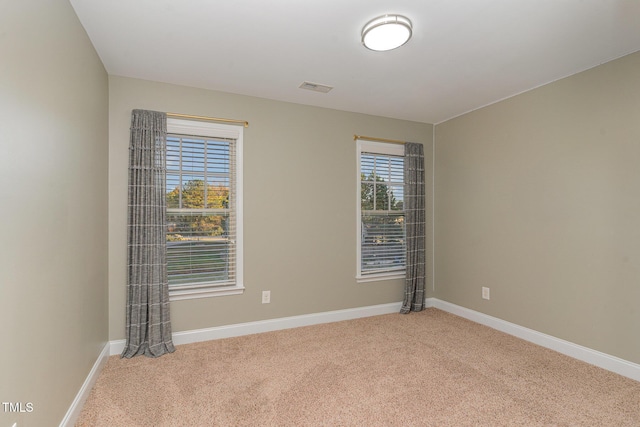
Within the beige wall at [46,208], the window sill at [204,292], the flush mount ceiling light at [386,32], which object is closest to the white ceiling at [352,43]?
the flush mount ceiling light at [386,32]

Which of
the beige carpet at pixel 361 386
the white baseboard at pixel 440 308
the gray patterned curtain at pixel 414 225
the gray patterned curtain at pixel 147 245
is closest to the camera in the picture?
the beige carpet at pixel 361 386

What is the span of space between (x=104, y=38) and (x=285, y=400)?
114 inches

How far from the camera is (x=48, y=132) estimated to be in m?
1.66

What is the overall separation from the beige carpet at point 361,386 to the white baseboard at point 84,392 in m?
0.05

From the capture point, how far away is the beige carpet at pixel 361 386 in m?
2.07

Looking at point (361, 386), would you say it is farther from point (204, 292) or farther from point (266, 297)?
point (204, 292)

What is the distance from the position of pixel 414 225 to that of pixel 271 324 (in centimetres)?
218

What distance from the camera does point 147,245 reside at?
2980 millimetres

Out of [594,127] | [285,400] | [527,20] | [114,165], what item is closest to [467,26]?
[527,20]

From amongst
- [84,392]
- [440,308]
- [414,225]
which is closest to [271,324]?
[84,392]

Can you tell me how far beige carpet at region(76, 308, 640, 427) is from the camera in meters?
2.07

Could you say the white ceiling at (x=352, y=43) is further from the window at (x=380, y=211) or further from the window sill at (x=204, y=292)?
the window sill at (x=204, y=292)

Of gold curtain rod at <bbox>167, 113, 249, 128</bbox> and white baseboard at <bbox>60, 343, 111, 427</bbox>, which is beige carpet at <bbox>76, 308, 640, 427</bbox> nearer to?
white baseboard at <bbox>60, 343, 111, 427</bbox>

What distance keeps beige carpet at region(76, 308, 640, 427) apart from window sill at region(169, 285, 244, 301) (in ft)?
1.52
